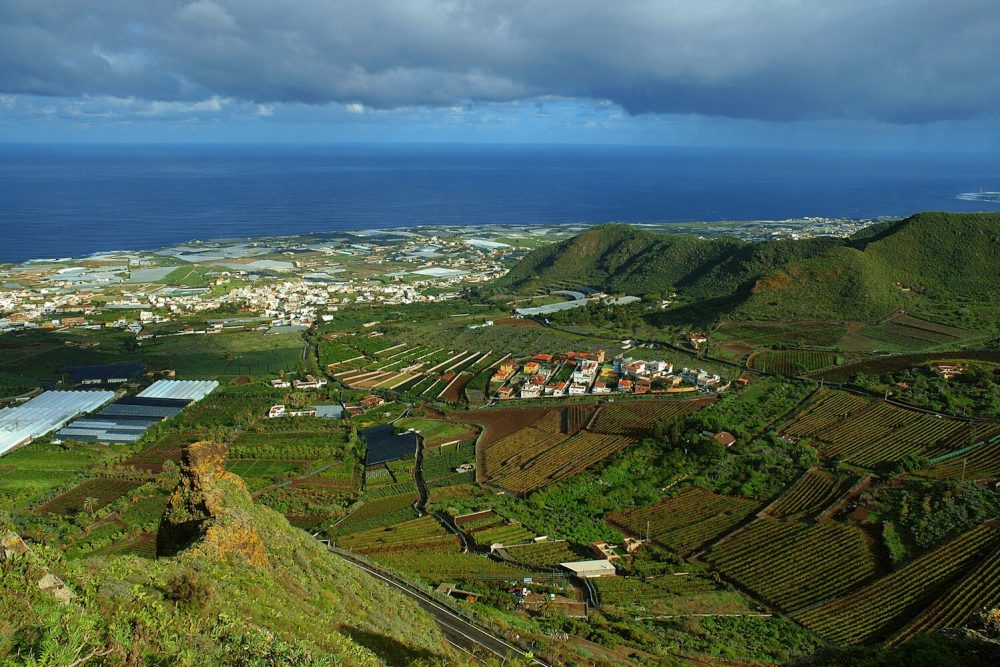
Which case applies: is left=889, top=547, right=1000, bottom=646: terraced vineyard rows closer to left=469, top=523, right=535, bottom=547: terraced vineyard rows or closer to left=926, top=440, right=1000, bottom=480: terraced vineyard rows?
left=926, top=440, right=1000, bottom=480: terraced vineyard rows

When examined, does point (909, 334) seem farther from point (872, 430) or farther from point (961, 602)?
point (961, 602)

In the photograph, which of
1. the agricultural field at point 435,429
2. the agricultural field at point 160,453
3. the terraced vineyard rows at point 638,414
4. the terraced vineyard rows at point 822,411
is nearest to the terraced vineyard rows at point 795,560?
the terraced vineyard rows at point 822,411

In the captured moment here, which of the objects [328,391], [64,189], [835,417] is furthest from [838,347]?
[64,189]

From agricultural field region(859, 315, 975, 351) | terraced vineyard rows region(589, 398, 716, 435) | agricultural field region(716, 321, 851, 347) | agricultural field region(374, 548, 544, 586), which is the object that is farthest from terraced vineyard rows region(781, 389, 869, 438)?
agricultural field region(374, 548, 544, 586)

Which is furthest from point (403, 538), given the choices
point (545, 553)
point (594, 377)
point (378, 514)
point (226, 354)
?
point (226, 354)

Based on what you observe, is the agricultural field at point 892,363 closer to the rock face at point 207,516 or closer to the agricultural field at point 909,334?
the agricultural field at point 909,334

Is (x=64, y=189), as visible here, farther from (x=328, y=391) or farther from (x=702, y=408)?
(x=702, y=408)
